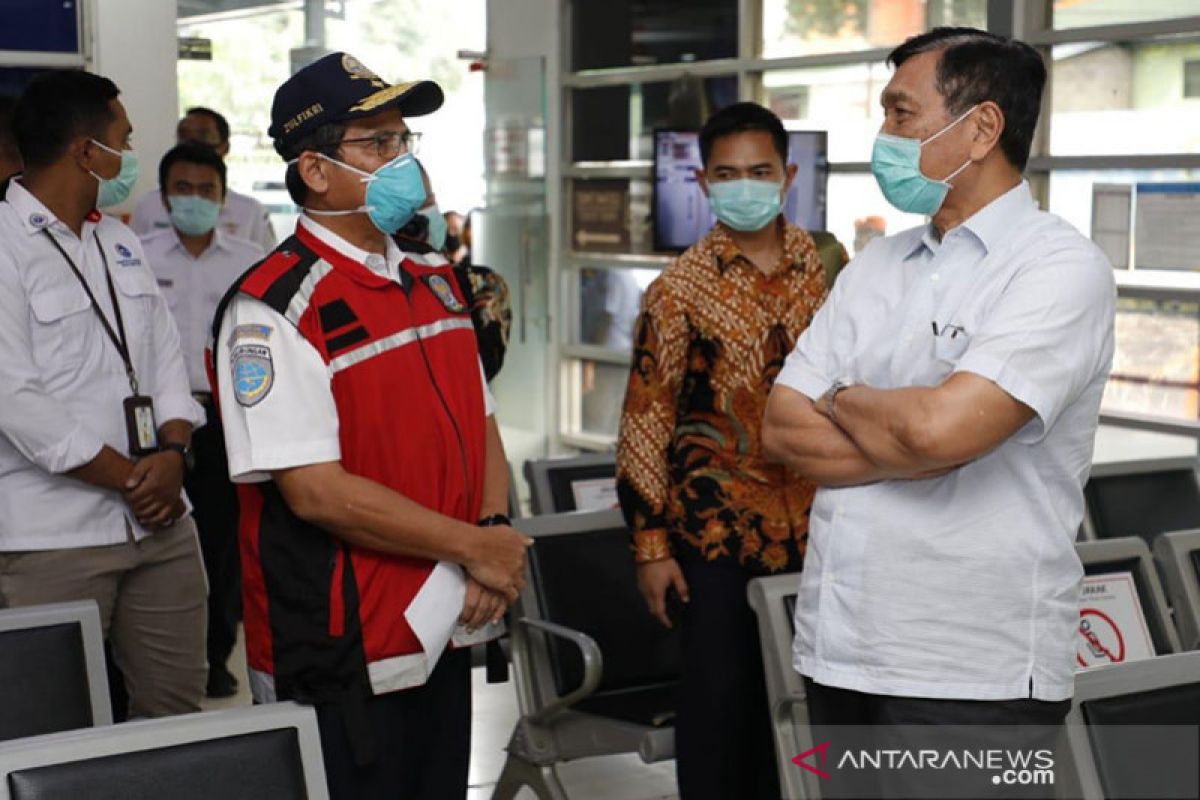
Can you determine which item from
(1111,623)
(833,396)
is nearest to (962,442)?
(833,396)

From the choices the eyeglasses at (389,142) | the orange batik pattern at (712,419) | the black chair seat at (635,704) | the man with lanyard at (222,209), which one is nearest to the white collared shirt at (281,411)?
the eyeglasses at (389,142)

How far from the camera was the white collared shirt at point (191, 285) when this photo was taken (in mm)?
5273

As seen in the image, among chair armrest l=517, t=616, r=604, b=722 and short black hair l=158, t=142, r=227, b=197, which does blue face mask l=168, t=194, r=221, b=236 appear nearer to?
short black hair l=158, t=142, r=227, b=197

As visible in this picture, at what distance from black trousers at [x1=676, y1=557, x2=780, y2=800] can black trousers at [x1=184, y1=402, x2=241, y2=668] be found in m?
2.60

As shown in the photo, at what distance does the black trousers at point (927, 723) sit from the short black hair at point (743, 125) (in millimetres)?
1286

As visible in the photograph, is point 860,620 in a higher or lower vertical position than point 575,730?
higher

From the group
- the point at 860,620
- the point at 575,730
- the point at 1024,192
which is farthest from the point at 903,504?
the point at 575,730

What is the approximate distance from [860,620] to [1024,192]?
1.90 ft

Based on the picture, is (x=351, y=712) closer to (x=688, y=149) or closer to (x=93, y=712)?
(x=93, y=712)

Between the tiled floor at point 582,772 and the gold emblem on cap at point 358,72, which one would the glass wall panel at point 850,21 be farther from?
the gold emblem on cap at point 358,72

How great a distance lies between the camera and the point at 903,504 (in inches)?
75.5

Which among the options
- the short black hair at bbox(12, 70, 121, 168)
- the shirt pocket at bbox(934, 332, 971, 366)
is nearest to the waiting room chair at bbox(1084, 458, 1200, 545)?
the shirt pocket at bbox(934, 332, 971, 366)

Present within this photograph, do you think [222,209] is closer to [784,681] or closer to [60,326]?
[60,326]

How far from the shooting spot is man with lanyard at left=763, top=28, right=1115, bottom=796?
184cm
